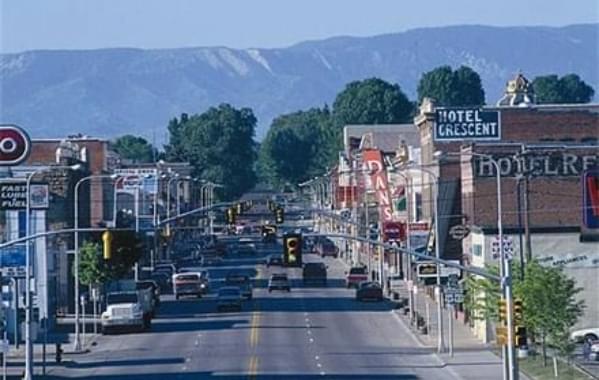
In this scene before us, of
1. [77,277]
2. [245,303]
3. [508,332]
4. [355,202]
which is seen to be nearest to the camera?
[508,332]

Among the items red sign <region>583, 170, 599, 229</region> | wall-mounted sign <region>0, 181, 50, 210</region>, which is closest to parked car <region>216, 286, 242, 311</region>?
red sign <region>583, 170, 599, 229</region>

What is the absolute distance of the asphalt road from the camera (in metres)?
73.4

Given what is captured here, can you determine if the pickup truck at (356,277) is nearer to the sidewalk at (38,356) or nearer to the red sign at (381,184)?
the red sign at (381,184)

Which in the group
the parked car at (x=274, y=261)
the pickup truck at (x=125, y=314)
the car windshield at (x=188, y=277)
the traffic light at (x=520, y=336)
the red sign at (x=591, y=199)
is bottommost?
the pickup truck at (x=125, y=314)

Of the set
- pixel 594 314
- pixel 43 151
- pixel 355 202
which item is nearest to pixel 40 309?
pixel 594 314

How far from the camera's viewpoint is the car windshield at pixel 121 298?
95875 millimetres

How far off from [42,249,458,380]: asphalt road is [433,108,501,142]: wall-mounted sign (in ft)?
34.8

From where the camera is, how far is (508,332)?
5647cm

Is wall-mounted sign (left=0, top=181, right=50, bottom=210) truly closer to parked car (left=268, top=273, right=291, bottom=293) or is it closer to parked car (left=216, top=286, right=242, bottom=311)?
parked car (left=216, top=286, right=242, bottom=311)

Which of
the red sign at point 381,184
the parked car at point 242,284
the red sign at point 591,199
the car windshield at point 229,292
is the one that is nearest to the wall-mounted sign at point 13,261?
the car windshield at point 229,292

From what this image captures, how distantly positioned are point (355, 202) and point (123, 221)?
2821 centimetres

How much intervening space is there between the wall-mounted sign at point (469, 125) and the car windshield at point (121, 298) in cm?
2069

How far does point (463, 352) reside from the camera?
8444 centimetres

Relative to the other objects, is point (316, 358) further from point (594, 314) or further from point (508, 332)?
point (508, 332)
